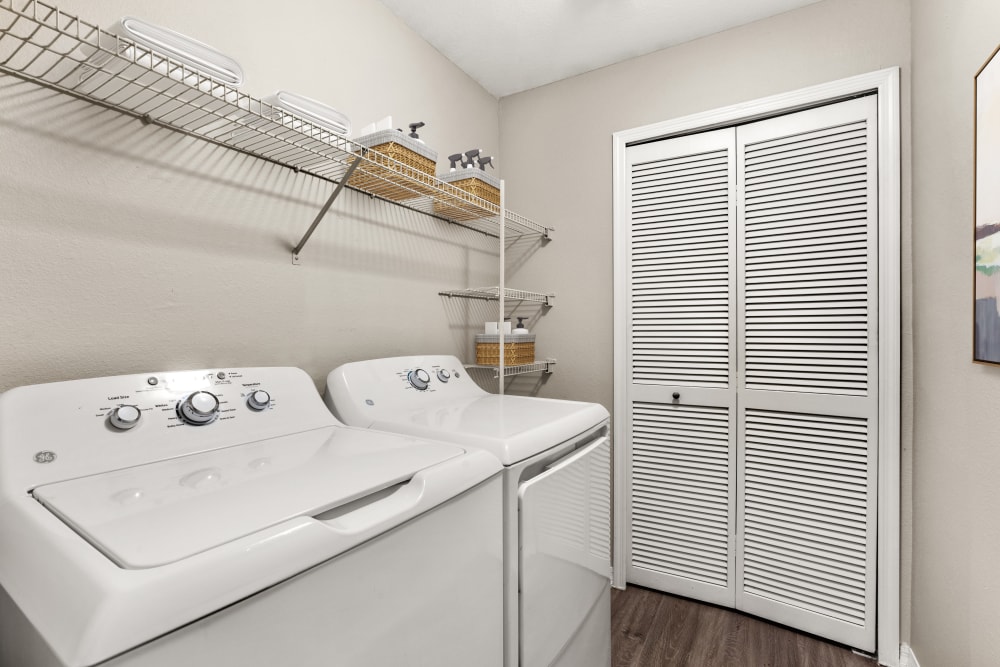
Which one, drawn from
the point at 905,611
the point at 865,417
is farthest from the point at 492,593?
the point at 905,611

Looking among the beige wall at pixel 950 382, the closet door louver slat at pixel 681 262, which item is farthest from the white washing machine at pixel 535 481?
the beige wall at pixel 950 382

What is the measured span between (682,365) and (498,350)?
836 mm

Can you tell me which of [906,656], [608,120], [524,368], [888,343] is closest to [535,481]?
[524,368]

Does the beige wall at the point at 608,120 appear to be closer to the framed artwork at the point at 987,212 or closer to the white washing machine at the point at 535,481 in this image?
the framed artwork at the point at 987,212

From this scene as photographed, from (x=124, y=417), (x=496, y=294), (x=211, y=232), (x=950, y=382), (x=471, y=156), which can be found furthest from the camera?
(x=496, y=294)

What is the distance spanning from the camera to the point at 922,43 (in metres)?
1.61

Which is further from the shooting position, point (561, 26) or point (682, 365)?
point (682, 365)

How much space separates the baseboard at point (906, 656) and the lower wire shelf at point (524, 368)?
1.72m

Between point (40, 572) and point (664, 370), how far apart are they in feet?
6.87

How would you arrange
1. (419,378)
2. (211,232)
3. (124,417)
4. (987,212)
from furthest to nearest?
(419,378)
(211,232)
(987,212)
(124,417)

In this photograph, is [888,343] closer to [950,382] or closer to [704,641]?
[950,382]

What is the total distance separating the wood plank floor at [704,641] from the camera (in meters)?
1.76

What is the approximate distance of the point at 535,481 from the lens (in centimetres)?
118

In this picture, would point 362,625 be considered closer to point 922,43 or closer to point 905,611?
point 905,611
